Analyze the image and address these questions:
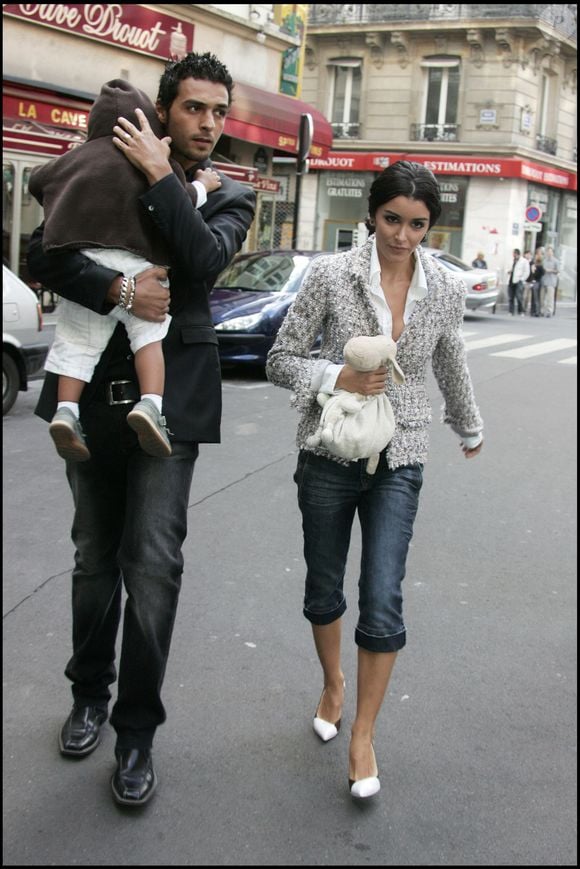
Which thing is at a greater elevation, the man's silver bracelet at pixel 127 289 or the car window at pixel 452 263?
the car window at pixel 452 263

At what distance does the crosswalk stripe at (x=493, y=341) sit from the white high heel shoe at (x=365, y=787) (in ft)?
44.1

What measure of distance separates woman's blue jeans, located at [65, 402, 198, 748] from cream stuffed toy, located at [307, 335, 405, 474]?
0.58 meters

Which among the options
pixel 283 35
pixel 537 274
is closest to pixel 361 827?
pixel 283 35

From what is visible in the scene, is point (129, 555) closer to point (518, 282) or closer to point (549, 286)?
point (518, 282)

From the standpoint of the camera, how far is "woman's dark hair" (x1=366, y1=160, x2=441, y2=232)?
7.61 ft

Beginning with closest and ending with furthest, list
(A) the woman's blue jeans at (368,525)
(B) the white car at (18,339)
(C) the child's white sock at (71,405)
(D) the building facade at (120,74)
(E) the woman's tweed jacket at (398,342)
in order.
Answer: (C) the child's white sock at (71,405) → (E) the woman's tweed jacket at (398,342) → (A) the woman's blue jeans at (368,525) → (B) the white car at (18,339) → (D) the building facade at (120,74)

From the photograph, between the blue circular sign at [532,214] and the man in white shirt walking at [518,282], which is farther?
the blue circular sign at [532,214]

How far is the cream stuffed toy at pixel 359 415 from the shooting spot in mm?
2098

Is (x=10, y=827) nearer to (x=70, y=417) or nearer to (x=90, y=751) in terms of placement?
(x=90, y=751)

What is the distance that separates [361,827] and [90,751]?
88 centimetres

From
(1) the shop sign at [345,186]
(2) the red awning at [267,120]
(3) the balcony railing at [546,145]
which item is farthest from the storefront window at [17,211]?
(3) the balcony railing at [546,145]

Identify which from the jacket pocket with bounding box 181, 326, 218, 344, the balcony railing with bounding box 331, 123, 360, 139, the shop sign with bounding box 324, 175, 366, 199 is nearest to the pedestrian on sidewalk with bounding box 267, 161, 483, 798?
the jacket pocket with bounding box 181, 326, 218, 344

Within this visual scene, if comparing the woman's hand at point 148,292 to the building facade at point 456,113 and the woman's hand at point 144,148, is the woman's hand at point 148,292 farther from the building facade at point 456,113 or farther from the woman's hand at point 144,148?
the building facade at point 456,113

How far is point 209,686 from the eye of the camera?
3.80 m
